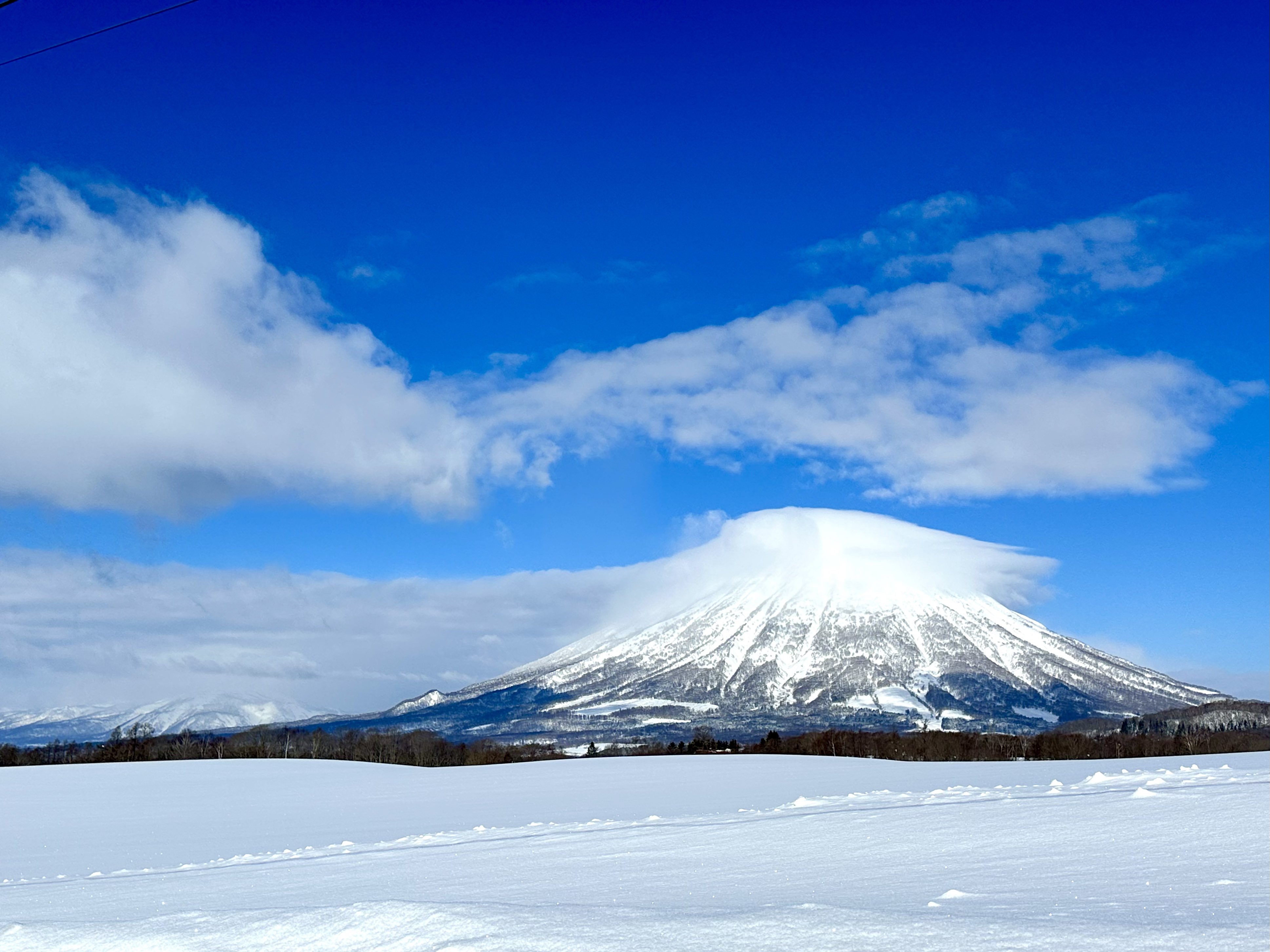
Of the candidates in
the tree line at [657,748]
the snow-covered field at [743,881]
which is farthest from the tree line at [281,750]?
the snow-covered field at [743,881]

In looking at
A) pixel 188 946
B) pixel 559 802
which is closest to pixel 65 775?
pixel 559 802

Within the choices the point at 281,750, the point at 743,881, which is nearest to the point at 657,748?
the point at 281,750

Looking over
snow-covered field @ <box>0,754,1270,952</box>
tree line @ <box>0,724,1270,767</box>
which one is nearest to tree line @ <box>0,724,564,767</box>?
tree line @ <box>0,724,1270,767</box>

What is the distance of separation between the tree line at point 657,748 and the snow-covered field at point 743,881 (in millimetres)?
83631

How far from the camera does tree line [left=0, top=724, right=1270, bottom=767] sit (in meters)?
108

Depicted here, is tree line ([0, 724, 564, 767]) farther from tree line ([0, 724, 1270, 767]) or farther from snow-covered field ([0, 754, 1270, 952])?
snow-covered field ([0, 754, 1270, 952])

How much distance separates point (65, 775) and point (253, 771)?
12.6 m

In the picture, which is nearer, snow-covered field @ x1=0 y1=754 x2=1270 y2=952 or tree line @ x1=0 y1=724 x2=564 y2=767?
snow-covered field @ x1=0 y1=754 x2=1270 y2=952

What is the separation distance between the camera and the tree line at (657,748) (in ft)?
355

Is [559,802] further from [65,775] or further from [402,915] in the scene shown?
[65,775]

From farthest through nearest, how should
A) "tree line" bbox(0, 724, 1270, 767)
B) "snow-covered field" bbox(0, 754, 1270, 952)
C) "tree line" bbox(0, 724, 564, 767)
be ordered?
1. "tree line" bbox(0, 724, 564, 767)
2. "tree line" bbox(0, 724, 1270, 767)
3. "snow-covered field" bbox(0, 754, 1270, 952)

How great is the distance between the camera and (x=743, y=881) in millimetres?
10570

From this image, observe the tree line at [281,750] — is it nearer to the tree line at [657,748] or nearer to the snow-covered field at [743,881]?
the tree line at [657,748]

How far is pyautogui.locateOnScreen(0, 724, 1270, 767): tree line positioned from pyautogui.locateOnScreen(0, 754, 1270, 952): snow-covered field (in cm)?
8363
